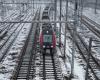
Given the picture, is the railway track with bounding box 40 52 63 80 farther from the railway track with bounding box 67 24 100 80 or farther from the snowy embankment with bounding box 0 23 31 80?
the railway track with bounding box 67 24 100 80

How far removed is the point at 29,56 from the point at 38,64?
275cm

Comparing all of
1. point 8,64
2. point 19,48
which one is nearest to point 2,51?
point 19,48

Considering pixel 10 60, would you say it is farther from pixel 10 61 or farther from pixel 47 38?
pixel 47 38

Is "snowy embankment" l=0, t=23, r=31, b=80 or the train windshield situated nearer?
"snowy embankment" l=0, t=23, r=31, b=80

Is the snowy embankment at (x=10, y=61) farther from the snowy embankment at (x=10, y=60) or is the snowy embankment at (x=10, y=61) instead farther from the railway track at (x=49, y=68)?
the railway track at (x=49, y=68)

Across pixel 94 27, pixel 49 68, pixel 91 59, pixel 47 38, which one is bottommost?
pixel 94 27

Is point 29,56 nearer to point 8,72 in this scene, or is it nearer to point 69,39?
point 8,72

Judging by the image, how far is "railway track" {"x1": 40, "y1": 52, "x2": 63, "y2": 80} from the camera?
19609 mm

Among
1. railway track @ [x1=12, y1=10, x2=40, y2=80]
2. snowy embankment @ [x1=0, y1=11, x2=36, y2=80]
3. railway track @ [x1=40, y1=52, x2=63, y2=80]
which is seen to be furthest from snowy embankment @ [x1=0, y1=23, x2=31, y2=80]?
railway track @ [x1=40, y1=52, x2=63, y2=80]

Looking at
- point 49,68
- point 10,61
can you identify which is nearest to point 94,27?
point 10,61

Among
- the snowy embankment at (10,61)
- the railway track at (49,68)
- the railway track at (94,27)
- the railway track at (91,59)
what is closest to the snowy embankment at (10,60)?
the snowy embankment at (10,61)

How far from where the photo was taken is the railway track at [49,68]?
64.3 ft

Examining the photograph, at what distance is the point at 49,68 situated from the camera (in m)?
21.4

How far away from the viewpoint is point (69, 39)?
33.6m
